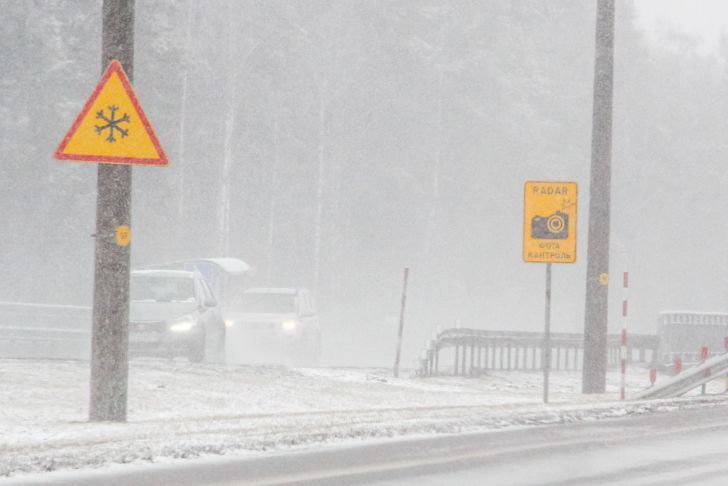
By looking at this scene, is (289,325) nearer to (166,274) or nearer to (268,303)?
(268,303)

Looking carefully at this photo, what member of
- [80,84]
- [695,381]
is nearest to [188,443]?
[695,381]

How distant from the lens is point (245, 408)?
1634 centimetres

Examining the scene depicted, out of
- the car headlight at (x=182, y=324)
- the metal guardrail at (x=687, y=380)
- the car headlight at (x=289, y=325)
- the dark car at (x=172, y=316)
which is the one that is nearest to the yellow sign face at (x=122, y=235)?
the metal guardrail at (x=687, y=380)

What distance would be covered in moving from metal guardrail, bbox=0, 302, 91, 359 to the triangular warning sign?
19.5 m

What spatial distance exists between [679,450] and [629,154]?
77227mm

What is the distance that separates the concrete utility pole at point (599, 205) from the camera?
66.4ft

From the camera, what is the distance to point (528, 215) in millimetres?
17531

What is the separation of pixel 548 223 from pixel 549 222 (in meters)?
0.02

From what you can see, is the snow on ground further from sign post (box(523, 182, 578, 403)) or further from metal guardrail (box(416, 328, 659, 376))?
sign post (box(523, 182, 578, 403))

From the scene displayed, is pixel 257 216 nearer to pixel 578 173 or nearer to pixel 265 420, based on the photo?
pixel 578 173

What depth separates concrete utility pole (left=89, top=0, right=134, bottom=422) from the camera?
12719 millimetres

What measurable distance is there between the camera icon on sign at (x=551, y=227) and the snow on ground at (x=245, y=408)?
2007 millimetres

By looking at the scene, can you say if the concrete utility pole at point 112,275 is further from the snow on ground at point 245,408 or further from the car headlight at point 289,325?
the car headlight at point 289,325

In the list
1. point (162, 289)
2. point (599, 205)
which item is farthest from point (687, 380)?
point (162, 289)
